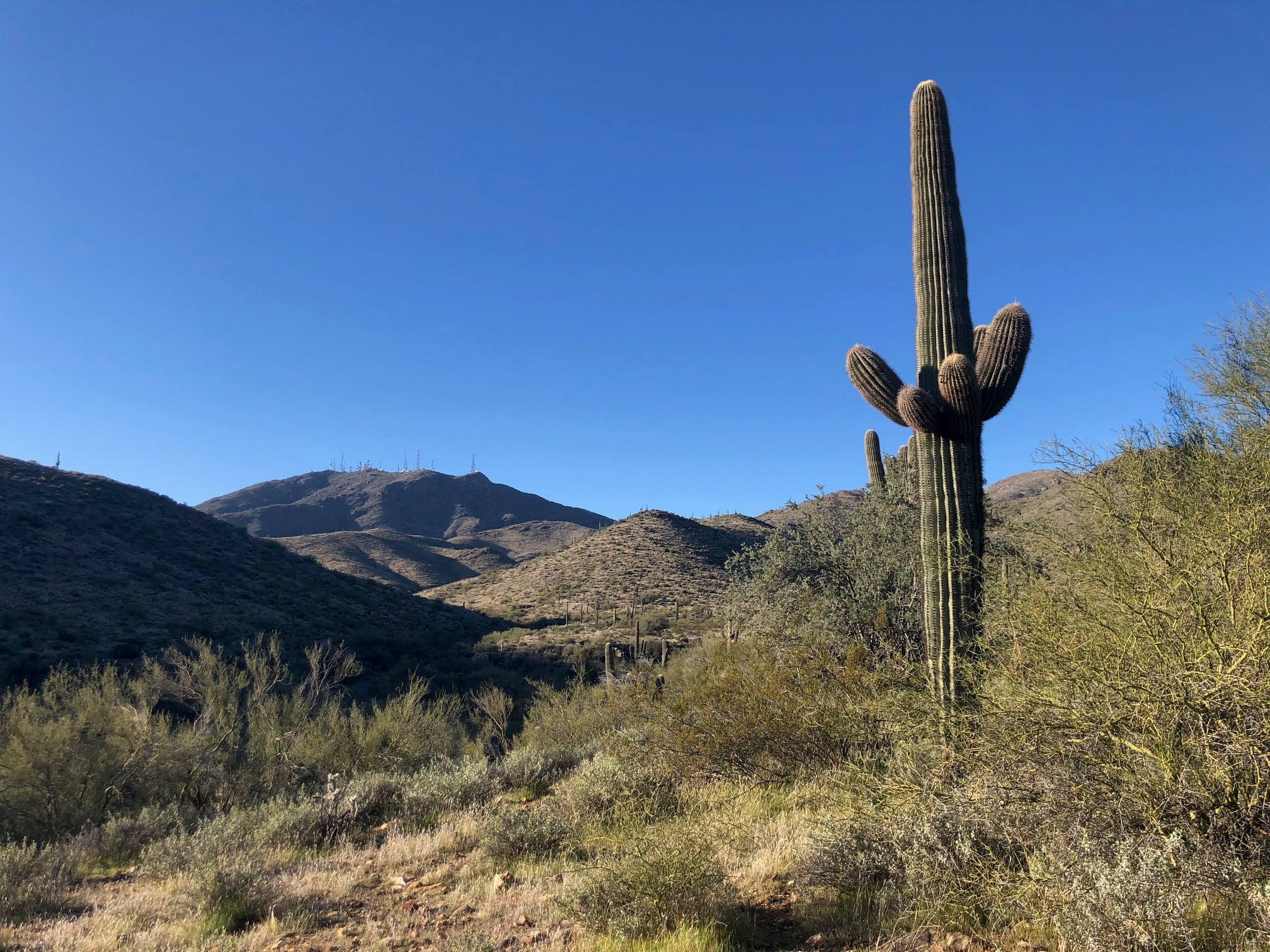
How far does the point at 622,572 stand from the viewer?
4459 centimetres

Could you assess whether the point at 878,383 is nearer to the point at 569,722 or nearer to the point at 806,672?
the point at 806,672

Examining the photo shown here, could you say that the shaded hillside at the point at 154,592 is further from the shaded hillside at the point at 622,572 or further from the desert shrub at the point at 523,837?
the desert shrub at the point at 523,837

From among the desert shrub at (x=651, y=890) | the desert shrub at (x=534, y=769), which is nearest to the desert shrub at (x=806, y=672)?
the desert shrub at (x=534, y=769)

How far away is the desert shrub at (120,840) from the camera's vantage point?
818 cm

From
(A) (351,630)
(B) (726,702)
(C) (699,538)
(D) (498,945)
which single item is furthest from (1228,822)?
(C) (699,538)

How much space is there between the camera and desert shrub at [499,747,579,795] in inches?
406

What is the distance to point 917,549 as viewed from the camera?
11.6 metres

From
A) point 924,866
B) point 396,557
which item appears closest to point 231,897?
point 924,866

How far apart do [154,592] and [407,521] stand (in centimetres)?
8713

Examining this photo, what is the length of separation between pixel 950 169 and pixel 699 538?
41.2 metres

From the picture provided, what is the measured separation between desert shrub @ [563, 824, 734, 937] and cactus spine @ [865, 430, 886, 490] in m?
11.7

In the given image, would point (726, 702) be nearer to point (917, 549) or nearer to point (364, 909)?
point (364, 909)

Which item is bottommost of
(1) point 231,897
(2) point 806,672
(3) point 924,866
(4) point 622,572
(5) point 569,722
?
(5) point 569,722

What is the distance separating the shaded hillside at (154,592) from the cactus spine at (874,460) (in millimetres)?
20565
